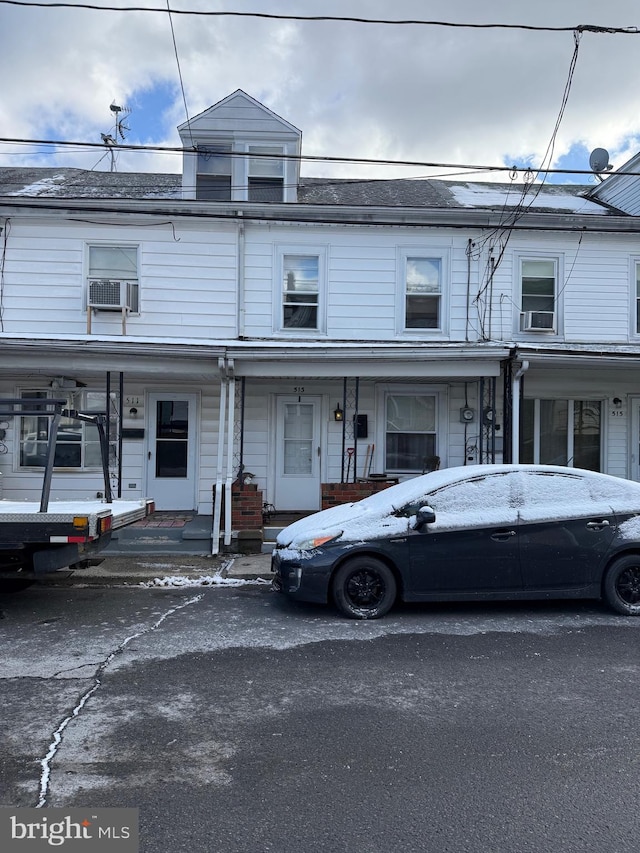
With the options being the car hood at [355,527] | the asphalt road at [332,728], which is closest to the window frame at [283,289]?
the car hood at [355,527]

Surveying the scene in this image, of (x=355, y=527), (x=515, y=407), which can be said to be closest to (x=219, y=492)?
(x=355, y=527)

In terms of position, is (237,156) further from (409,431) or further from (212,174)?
(409,431)

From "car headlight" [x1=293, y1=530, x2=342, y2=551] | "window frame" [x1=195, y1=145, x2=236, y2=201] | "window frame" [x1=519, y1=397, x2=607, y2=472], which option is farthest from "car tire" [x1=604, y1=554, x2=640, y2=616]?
"window frame" [x1=195, y1=145, x2=236, y2=201]

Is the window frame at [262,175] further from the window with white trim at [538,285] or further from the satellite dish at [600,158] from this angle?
the satellite dish at [600,158]

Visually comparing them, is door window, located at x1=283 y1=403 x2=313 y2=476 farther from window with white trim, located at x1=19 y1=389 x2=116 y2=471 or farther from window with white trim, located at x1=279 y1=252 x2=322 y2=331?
window with white trim, located at x1=19 y1=389 x2=116 y2=471

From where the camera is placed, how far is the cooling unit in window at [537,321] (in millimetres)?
11266

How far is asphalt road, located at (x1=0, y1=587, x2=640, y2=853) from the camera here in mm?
2873

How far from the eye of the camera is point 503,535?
20.4 ft

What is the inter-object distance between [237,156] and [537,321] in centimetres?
617

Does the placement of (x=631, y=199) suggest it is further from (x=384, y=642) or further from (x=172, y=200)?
(x=384, y=642)

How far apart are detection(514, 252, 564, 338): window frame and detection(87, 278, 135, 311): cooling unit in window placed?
270 inches

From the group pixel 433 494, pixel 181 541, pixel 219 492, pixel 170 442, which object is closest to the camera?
pixel 433 494

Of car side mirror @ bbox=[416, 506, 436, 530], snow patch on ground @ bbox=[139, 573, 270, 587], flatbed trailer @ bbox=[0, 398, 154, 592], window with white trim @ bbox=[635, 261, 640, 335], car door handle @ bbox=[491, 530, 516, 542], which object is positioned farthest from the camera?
window with white trim @ bbox=[635, 261, 640, 335]

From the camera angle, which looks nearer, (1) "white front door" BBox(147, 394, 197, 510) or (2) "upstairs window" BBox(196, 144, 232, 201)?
(1) "white front door" BBox(147, 394, 197, 510)
